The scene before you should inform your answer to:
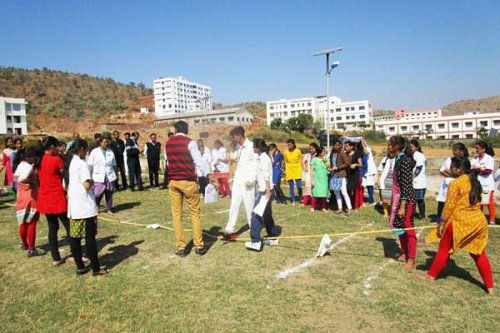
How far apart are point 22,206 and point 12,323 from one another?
2264 mm

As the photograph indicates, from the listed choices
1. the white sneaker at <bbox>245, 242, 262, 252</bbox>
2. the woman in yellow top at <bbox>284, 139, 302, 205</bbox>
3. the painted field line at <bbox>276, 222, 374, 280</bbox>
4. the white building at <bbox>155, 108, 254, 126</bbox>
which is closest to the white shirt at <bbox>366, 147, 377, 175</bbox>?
the woman in yellow top at <bbox>284, 139, 302, 205</bbox>

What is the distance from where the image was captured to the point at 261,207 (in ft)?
18.1

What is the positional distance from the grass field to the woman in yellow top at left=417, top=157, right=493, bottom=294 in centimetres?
33

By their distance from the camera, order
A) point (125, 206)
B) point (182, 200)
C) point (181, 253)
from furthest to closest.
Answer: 1. point (125, 206)
2. point (181, 253)
3. point (182, 200)

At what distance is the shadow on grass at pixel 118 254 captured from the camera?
5168 millimetres

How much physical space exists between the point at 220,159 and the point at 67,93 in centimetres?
7725

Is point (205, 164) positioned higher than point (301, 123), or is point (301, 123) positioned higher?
point (301, 123)

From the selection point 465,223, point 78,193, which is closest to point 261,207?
point 78,193

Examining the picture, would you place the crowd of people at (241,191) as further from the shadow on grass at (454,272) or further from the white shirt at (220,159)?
the white shirt at (220,159)

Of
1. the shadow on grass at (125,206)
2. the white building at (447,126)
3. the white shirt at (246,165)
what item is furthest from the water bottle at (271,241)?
the white building at (447,126)

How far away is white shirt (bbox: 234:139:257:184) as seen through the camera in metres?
5.64

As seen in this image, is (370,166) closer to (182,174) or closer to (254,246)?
(254,246)

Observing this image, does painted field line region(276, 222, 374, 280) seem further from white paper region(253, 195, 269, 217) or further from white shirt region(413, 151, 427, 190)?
white shirt region(413, 151, 427, 190)

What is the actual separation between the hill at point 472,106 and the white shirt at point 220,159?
152788 mm
